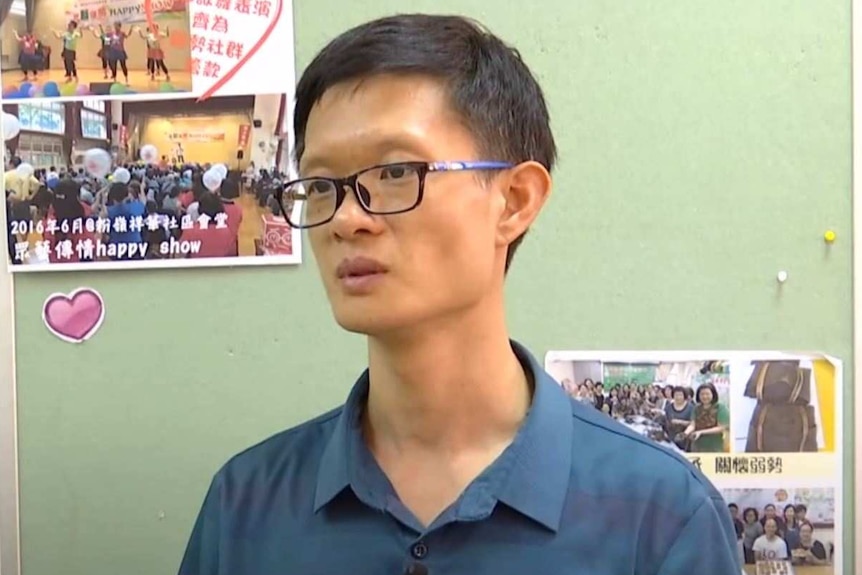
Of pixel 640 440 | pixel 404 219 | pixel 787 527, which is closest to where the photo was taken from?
pixel 404 219

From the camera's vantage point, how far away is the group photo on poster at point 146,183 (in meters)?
1.04

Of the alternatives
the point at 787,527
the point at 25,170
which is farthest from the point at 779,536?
the point at 25,170

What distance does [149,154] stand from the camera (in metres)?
1.05

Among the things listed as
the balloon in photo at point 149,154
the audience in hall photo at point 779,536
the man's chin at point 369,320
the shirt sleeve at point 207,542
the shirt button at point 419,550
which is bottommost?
the audience in hall photo at point 779,536

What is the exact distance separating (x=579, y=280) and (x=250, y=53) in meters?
0.50

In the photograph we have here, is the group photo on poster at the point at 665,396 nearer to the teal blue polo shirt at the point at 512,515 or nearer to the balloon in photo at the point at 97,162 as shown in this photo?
the teal blue polo shirt at the point at 512,515

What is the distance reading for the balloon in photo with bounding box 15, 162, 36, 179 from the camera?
106 centimetres

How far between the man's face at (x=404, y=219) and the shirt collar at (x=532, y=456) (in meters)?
0.12

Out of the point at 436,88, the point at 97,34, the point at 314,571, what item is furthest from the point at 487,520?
the point at 97,34

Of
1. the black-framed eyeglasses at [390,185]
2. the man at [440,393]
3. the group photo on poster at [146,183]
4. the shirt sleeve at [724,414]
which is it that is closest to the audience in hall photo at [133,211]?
the group photo on poster at [146,183]

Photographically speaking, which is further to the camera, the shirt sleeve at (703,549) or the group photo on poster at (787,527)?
the group photo on poster at (787,527)

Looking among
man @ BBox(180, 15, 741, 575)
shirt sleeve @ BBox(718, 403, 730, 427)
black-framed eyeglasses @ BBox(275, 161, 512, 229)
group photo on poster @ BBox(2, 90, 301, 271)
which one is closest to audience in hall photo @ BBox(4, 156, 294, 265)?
group photo on poster @ BBox(2, 90, 301, 271)

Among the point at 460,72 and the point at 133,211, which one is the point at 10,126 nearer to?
the point at 133,211

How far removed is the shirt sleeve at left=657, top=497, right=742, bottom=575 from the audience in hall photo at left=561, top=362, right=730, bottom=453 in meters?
0.33
